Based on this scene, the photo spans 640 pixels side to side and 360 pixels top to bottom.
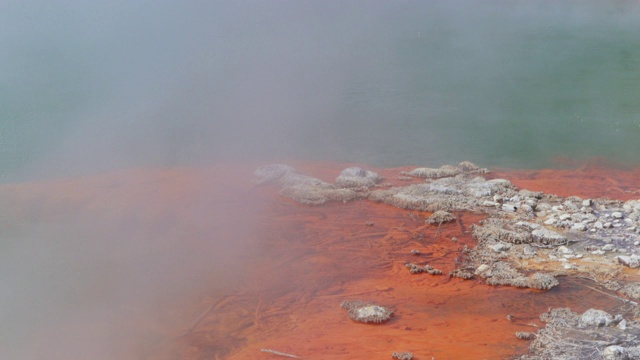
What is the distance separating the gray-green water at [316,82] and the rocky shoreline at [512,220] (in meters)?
2.86

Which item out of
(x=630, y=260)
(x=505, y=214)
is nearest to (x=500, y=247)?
(x=505, y=214)

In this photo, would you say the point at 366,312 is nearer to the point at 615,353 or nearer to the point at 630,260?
the point at 615,353

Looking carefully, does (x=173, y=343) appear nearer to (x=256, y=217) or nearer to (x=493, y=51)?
(x=256, y=217)

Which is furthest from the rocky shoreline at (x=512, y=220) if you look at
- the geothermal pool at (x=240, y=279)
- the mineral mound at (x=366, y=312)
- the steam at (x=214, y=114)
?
the steam at (x=214, y=114)

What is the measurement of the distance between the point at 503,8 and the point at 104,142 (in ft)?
88.9

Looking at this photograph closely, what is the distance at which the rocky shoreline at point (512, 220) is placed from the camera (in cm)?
1057

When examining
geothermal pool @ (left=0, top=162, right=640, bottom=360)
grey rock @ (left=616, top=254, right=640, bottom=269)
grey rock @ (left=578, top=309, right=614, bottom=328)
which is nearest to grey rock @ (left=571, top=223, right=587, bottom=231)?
grey rock @ (left=616, top=254, right=640, bottom=269)

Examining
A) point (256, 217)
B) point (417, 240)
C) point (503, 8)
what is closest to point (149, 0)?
point (503, 8)

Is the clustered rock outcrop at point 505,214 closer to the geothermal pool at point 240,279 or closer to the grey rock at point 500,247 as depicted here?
the grey rock at point 500,247

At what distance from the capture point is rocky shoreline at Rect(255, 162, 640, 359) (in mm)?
10570

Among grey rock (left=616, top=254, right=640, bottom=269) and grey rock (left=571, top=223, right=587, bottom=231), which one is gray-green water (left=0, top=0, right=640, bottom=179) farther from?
grey rock (left=616, top=254, right=640, bottom=269)

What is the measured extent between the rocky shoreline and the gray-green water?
2864 millimetres

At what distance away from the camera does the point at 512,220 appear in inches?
498

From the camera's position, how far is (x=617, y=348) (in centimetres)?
811
